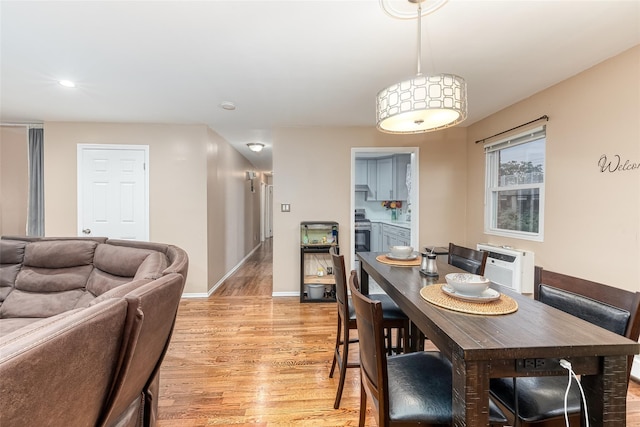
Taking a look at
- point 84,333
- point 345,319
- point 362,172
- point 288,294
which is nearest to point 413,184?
point 362,172

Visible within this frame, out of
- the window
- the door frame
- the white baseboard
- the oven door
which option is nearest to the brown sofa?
the white baseboard

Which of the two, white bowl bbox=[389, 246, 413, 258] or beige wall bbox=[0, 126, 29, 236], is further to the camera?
beige wall bbox=[0, 126, 29, 236]

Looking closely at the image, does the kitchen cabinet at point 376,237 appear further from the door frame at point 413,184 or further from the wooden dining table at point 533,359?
the wooden dining table at point 533,359

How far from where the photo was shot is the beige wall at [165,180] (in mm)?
3602

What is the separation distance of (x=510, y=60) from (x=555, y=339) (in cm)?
218

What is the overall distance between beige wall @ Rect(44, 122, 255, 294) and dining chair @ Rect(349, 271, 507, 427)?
317 centimetres

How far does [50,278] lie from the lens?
2082 mm

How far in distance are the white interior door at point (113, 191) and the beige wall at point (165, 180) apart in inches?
3.6

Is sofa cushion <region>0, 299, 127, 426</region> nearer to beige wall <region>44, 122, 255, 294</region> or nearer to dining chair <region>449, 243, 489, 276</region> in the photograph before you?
dining chair <region>449, 243, 489, 276</region>

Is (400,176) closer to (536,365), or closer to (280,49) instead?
(280,49)

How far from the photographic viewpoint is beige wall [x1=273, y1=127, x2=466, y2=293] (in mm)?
3812

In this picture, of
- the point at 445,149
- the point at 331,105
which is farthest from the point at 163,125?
the point at 445,149

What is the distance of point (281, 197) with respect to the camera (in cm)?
380

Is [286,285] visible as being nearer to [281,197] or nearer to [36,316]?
[281,197]
